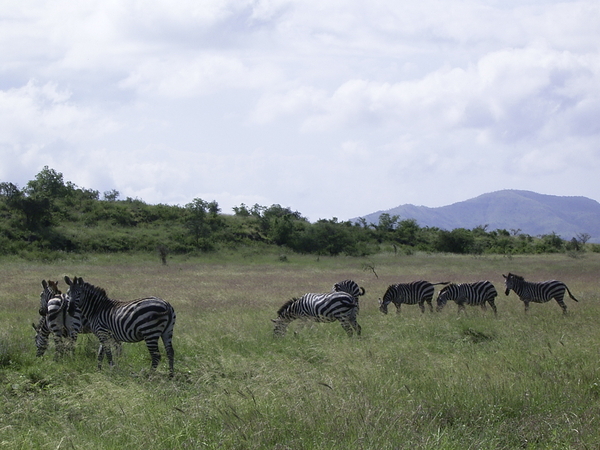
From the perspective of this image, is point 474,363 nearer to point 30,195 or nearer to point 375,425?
point 375,425

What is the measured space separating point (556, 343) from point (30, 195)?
56430 millimetres

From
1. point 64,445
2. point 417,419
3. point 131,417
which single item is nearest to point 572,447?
point 417,419

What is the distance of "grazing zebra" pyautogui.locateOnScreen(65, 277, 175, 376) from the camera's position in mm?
8773

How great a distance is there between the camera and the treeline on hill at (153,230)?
51.0 m

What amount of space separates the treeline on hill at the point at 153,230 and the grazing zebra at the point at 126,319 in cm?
3306

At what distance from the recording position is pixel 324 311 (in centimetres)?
1147

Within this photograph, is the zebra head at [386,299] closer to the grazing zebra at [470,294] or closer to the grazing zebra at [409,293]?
the grazing zebra at [409,293]

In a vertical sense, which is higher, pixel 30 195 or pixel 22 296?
pixel 30 195

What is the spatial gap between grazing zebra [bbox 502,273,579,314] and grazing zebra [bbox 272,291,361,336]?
6.74 metres

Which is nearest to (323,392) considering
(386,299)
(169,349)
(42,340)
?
(169,349)

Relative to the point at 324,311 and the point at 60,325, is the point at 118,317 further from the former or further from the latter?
the point at 324,311

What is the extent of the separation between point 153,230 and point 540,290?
50.6 metres

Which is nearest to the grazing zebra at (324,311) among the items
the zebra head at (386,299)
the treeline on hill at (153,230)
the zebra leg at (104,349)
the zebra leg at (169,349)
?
the zebra leg at (169,349)

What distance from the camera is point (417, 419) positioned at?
17.2ft
